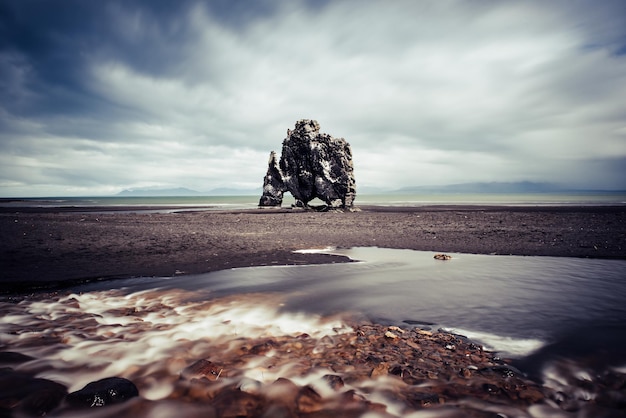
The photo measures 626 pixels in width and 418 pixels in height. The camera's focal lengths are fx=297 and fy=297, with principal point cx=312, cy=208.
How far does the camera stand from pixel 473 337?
202 inches

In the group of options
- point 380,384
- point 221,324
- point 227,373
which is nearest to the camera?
point 380,384

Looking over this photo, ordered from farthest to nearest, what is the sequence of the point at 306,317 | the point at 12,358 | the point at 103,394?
the point at 306,317 → the point at 12,358 → the point at 103,394

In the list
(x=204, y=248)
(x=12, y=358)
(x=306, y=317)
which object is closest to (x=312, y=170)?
(x=204, y=248)

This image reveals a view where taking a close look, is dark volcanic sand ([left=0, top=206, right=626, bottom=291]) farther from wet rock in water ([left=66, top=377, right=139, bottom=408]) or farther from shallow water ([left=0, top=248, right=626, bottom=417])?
wet rock in water ([left=66, top=377, right=139, bottom=408])

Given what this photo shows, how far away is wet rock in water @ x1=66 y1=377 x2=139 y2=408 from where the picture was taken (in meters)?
3.36

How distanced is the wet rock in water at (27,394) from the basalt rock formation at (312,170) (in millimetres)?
43827

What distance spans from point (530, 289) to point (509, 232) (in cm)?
1267

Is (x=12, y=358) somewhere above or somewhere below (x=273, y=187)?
below

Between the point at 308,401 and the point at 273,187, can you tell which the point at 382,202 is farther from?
the point at 308,401

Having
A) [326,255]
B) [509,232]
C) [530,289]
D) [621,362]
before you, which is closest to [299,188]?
[509,232]

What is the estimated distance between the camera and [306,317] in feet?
19.9

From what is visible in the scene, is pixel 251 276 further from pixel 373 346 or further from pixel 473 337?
pixel 473 337

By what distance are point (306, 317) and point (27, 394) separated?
13.6ft

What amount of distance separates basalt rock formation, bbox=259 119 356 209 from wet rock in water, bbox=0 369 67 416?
4383 cm
